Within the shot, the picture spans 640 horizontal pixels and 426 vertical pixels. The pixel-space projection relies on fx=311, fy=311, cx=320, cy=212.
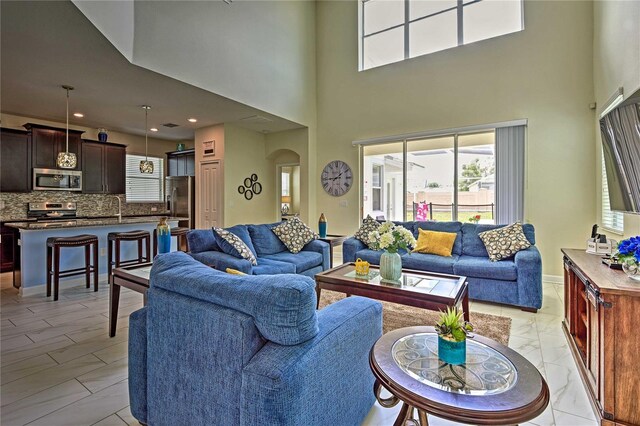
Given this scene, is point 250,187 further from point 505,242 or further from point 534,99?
point 534,99

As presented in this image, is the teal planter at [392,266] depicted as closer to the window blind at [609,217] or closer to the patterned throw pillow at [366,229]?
the patterned throw pillow at [366,229]

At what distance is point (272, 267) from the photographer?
3.58 metres

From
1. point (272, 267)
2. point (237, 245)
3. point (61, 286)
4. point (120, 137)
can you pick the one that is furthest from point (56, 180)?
point (272, 267)

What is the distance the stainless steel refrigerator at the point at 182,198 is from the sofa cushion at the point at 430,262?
5039mm

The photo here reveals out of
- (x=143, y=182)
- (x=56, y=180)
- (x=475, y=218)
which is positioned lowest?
(x=475, y=218)

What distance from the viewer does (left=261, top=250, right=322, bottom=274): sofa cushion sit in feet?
12.7

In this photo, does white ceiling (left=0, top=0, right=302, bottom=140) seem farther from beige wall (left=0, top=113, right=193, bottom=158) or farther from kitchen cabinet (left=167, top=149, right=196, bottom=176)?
kitchen cabinet (left=167, top=149, right=196, bottom=176)

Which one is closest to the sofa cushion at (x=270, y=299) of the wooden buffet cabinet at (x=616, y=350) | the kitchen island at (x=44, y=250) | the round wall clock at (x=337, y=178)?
the wooden buffet cabinet at (x=616, y=350)

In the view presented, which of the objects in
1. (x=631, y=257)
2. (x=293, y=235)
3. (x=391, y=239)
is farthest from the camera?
(x=293, y=235)

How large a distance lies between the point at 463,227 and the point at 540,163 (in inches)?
65.2

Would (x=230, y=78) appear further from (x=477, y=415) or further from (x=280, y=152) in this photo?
(x=477, y=415)

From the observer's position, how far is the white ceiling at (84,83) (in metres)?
2.81

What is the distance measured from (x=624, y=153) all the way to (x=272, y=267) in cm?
348

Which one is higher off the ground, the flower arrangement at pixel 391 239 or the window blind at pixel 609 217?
the window blind at pixel 609 217
